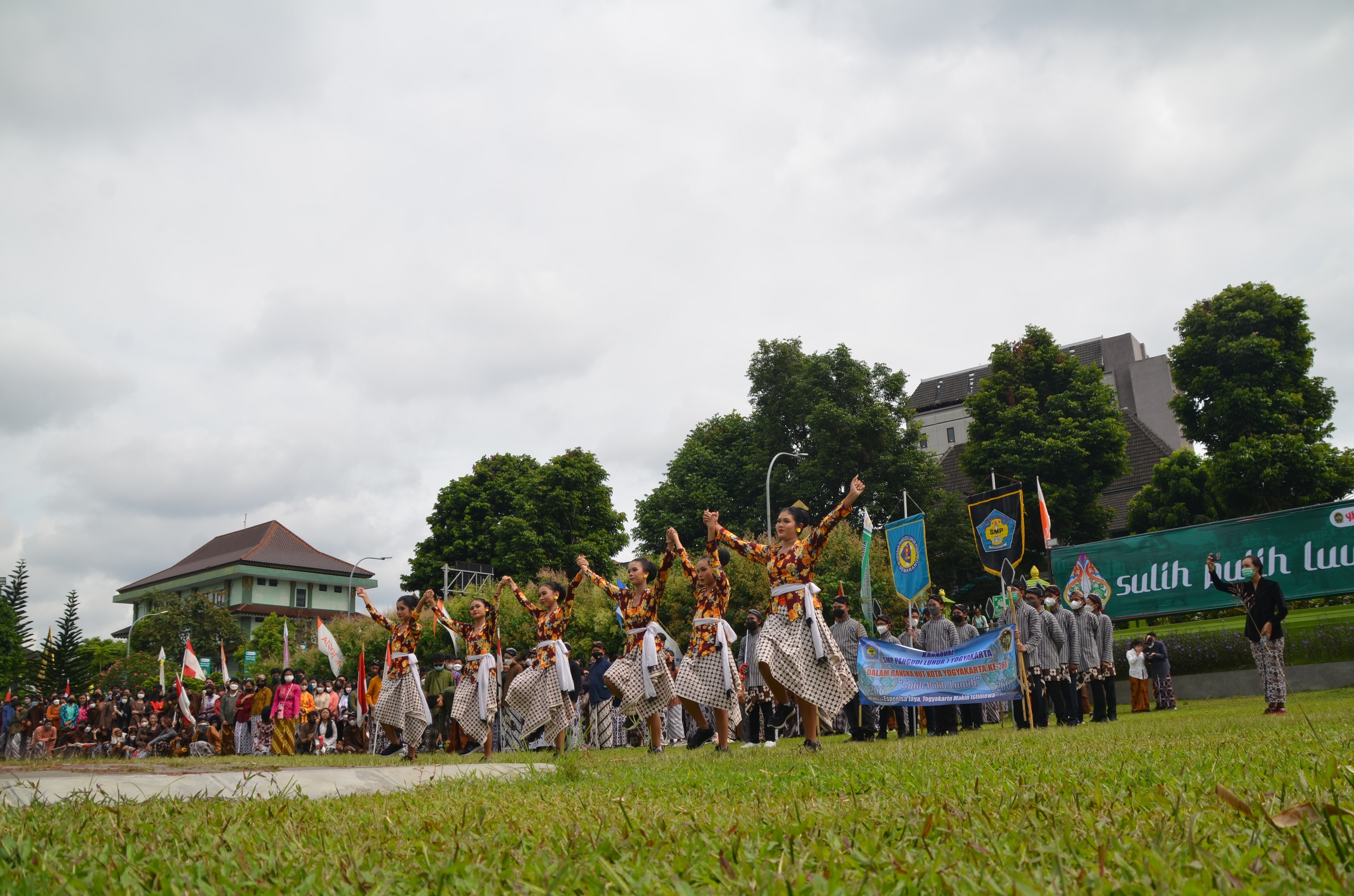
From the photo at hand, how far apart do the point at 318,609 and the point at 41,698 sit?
185 ft

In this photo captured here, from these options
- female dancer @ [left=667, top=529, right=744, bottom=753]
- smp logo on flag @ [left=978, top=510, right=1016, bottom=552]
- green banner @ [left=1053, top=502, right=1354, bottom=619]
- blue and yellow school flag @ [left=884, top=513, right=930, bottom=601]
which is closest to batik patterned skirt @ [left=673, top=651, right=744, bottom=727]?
female dancer @ [left=667, top=529, right=744, bottom=753]

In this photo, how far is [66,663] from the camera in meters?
44.9

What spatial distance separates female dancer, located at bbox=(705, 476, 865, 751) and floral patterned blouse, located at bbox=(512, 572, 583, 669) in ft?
9.95

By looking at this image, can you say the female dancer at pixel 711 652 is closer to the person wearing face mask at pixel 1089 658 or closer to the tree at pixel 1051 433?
the person wearing face mask at pixel 1089 658

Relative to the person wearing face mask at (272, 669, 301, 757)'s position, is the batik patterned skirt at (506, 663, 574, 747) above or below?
above

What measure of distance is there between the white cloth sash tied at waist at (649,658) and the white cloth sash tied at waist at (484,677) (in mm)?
2501

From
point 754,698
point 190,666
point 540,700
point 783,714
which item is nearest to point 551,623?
point 540,700

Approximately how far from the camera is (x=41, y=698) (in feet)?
98.2

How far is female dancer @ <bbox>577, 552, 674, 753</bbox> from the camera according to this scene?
9.63 m

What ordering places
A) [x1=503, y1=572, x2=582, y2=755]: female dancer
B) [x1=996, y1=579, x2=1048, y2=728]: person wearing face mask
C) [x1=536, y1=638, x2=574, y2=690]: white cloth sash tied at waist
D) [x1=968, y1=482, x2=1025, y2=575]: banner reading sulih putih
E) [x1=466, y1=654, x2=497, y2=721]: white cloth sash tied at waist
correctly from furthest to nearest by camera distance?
[x1=968, y1=482, x2=1025, y2=575]: banner reading sulih putih, [x1=996, y1=579, x2=1048, y2=728]: person wearing face mask, [x1=466, y1=654, x2=497, y2=721]: white cloth sash tied at waist, [x1=503, y1=572, x2=582, y2=755]: female dancer, [x1=536, y1=638, x2=574, y2=690]: white cloth sash tied at waist

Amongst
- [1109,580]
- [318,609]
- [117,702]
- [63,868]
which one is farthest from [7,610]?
[63,868]

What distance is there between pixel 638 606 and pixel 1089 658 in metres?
8.53

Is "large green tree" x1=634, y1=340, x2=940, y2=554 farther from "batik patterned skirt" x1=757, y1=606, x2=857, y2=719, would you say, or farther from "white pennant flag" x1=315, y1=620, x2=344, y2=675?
"batik patterned skirt" x1=757, y1=606, x2=857, y2=719

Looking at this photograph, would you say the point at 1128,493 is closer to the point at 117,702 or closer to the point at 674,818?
the point at 117,702
